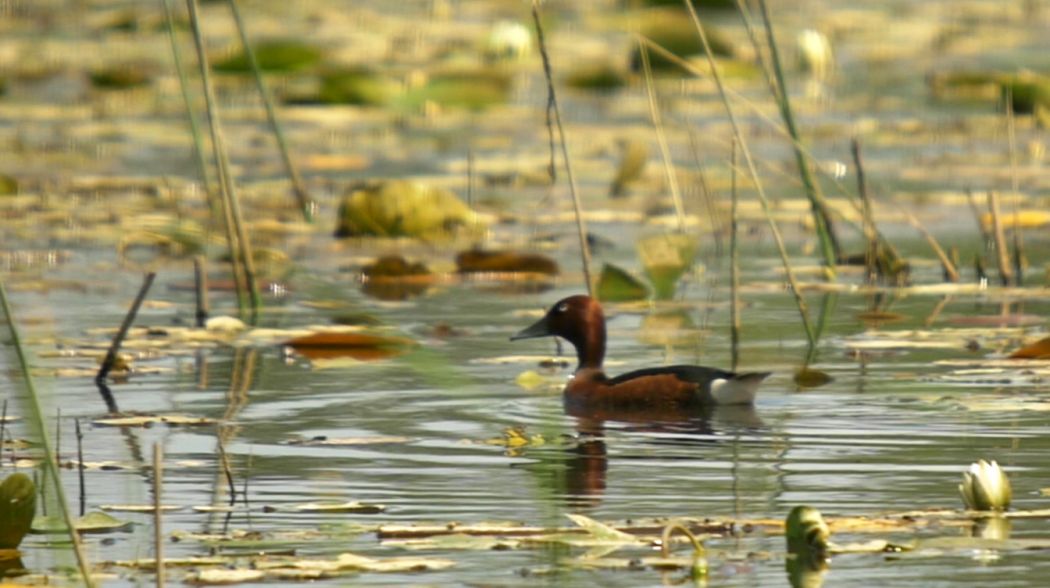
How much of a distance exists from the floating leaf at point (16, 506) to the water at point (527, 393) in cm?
9

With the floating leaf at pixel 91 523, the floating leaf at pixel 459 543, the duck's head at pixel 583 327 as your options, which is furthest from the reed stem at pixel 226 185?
the floating leaf at pixel 459 543

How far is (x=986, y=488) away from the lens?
5.99m

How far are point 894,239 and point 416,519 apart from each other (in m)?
7.41

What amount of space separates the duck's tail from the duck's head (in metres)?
0.82

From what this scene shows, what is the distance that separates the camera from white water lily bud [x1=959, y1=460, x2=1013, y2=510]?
5980mm

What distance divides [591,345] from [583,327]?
7 cm

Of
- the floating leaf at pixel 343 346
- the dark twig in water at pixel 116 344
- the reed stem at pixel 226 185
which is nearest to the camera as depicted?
the dark twig in water at pixel 116 344

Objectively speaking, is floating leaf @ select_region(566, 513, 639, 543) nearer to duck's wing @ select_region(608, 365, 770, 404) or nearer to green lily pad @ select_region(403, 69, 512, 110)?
duck's wing @ select_region(608, 365, 770, 404)

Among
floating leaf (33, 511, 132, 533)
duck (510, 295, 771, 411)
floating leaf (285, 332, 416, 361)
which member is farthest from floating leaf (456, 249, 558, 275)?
floating leaf (33, 511, 132, 533)

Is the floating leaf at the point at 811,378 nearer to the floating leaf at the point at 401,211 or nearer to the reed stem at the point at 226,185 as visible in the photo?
the reed stem at the point at 226,185

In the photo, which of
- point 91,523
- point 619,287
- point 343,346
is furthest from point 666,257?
point 91,523

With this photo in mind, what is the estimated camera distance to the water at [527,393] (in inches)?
245

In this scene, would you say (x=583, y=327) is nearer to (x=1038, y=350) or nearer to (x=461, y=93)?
(x=1038, y=350)

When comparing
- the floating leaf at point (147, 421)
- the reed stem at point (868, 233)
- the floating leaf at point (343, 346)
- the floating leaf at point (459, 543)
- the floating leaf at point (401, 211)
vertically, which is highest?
the floating leaf at point (401, 211)
